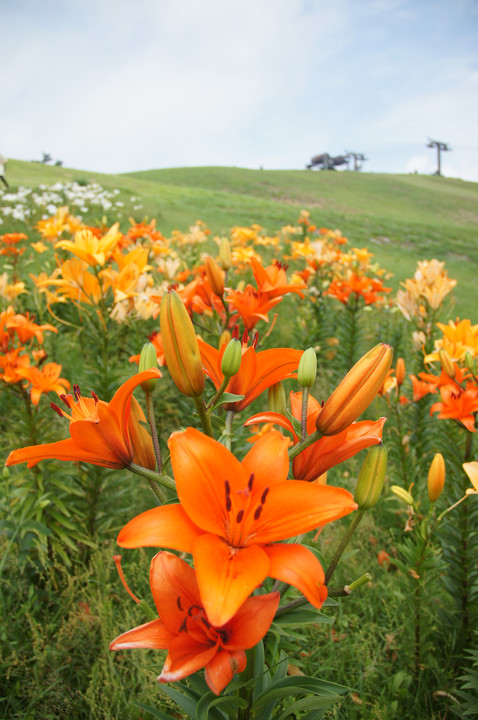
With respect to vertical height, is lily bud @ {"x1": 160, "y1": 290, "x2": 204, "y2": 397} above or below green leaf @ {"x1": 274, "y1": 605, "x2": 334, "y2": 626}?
above

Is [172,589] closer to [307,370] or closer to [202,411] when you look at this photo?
[202,411]

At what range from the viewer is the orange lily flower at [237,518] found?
44 cm

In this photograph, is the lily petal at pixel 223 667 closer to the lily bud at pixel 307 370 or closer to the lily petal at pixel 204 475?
the lily petal at pixel 204 475

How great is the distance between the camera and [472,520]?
4.42 feet

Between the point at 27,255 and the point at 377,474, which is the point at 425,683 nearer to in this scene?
the point at 377,474

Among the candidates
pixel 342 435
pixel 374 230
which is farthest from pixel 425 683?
pixel 374 230

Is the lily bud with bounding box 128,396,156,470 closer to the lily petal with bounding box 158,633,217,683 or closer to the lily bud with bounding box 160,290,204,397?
the lily bud with bounding box 160,290,204,397

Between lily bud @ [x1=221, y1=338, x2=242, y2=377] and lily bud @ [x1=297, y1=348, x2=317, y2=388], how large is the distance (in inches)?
3.5

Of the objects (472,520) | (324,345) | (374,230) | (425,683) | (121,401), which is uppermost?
(374,230)

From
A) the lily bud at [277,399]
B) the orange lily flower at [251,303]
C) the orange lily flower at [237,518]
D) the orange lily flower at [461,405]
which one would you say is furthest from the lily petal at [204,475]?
the orange lily flower at [461,405]

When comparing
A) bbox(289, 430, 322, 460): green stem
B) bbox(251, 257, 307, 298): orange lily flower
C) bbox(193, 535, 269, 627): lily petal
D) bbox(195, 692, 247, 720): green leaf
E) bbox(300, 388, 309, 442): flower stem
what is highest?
bbox(251, 257, 307, 298): orange lily flower

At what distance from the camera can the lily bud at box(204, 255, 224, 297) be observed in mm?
1145

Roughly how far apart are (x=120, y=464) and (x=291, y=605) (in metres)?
0.29

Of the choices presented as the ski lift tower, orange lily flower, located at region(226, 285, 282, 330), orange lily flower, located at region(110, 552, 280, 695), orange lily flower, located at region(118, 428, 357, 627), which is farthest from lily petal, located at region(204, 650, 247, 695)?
the ski lift tower
